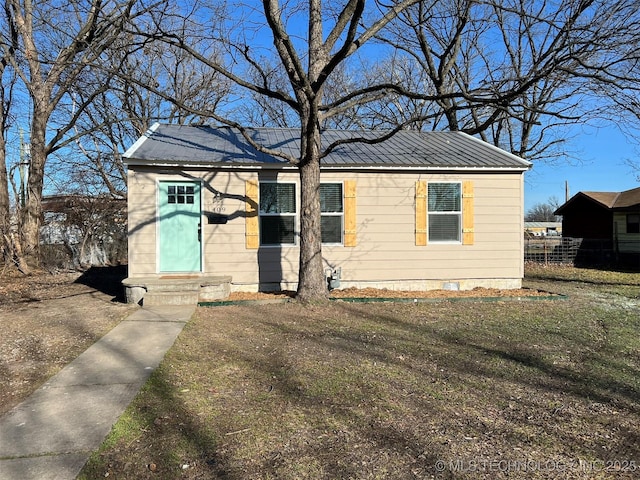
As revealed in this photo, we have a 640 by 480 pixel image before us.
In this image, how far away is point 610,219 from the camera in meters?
19.4

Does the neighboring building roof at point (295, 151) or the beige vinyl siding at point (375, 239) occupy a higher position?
the neighboring building roof at point (295, 151)

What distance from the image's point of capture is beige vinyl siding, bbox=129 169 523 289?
879 cm

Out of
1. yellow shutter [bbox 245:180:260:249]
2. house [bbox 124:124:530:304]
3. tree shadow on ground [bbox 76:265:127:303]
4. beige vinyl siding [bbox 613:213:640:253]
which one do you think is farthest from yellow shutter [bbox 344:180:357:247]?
beige vinyl siding [bbox 613:213:640:253]

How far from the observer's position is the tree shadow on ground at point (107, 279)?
938 cm

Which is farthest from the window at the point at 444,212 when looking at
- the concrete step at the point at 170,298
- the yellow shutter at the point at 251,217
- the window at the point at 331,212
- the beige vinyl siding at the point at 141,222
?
the beige vinyl siding at the point at 141,222

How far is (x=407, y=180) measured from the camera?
946 centimetres

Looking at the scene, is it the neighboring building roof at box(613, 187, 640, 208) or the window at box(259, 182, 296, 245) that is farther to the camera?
the neighboring building roof at box(613, 187, 640, 208)

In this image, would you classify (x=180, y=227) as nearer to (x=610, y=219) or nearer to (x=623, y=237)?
(x=623, y=237)

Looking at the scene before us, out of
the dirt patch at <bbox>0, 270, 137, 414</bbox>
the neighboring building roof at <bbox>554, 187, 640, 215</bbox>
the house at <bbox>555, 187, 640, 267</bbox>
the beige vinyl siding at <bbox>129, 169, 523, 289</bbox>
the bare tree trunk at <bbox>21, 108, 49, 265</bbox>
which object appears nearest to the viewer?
the dirt patch at <bbox>0, 270, 137, 414</bbox>

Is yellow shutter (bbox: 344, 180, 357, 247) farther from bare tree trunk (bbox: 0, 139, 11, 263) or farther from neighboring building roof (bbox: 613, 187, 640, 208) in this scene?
neighboring building roof (bbox: 613, 187, 640, 208)

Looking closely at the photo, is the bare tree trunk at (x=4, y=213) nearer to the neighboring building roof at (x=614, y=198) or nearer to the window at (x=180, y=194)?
the window at (x=180, y=194)

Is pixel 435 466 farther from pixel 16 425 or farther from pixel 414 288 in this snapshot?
pixel 414 288

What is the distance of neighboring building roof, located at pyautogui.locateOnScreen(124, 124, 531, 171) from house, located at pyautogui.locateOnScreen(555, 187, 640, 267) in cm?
1121

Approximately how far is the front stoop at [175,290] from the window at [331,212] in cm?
237
